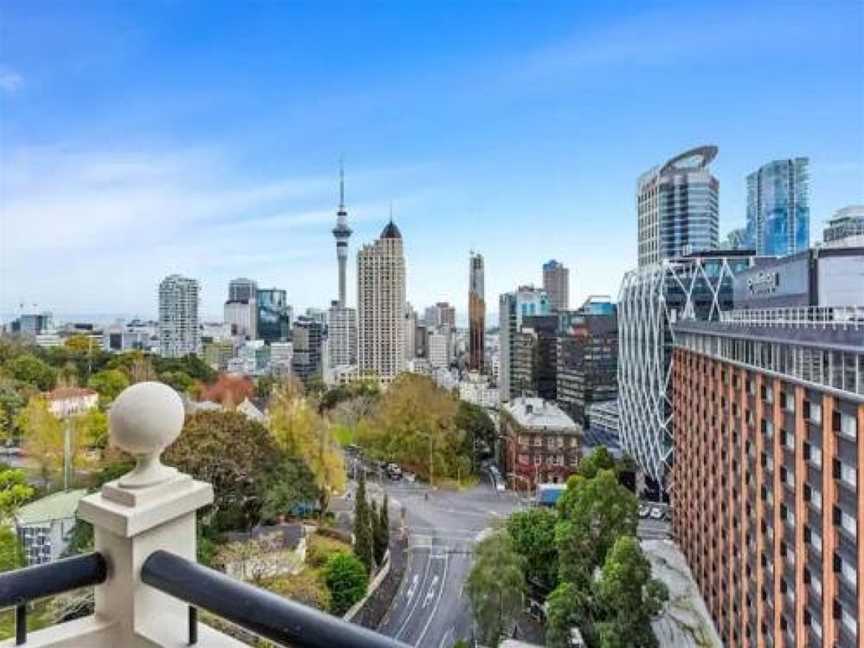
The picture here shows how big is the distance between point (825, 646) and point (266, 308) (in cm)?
9117

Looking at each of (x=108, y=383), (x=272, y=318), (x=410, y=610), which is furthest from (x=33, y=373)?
(x=272, y=318)

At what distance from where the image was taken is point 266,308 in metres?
93.1

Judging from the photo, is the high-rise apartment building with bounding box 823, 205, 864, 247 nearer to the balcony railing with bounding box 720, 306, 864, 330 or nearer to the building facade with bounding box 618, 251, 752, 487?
the building facade with bounding box 618, 251, 752, 487

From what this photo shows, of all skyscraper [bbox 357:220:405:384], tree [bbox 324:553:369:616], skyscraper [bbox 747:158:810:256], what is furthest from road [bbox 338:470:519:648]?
skyscraper [bbox 747:158:810:256]

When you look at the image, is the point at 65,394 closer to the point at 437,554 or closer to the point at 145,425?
the point at 437,554

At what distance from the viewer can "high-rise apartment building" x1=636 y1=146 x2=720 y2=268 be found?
37.8 metres

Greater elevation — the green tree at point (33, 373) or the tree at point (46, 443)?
the green tree at point (33, 373)

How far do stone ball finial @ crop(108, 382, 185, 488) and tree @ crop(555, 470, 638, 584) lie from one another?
11.9 metres

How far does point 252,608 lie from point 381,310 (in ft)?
192

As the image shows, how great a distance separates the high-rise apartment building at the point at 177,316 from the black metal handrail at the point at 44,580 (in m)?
68.6

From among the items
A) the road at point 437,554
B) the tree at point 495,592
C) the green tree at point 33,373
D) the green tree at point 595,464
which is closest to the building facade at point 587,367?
the road at point 437,554

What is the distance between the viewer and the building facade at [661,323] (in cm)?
2086

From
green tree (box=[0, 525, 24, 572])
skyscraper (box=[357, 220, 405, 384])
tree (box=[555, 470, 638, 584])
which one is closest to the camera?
green tree (box=[0, 525, 24, 572])

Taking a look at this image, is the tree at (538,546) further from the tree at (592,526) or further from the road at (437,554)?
the road at (437,554)
